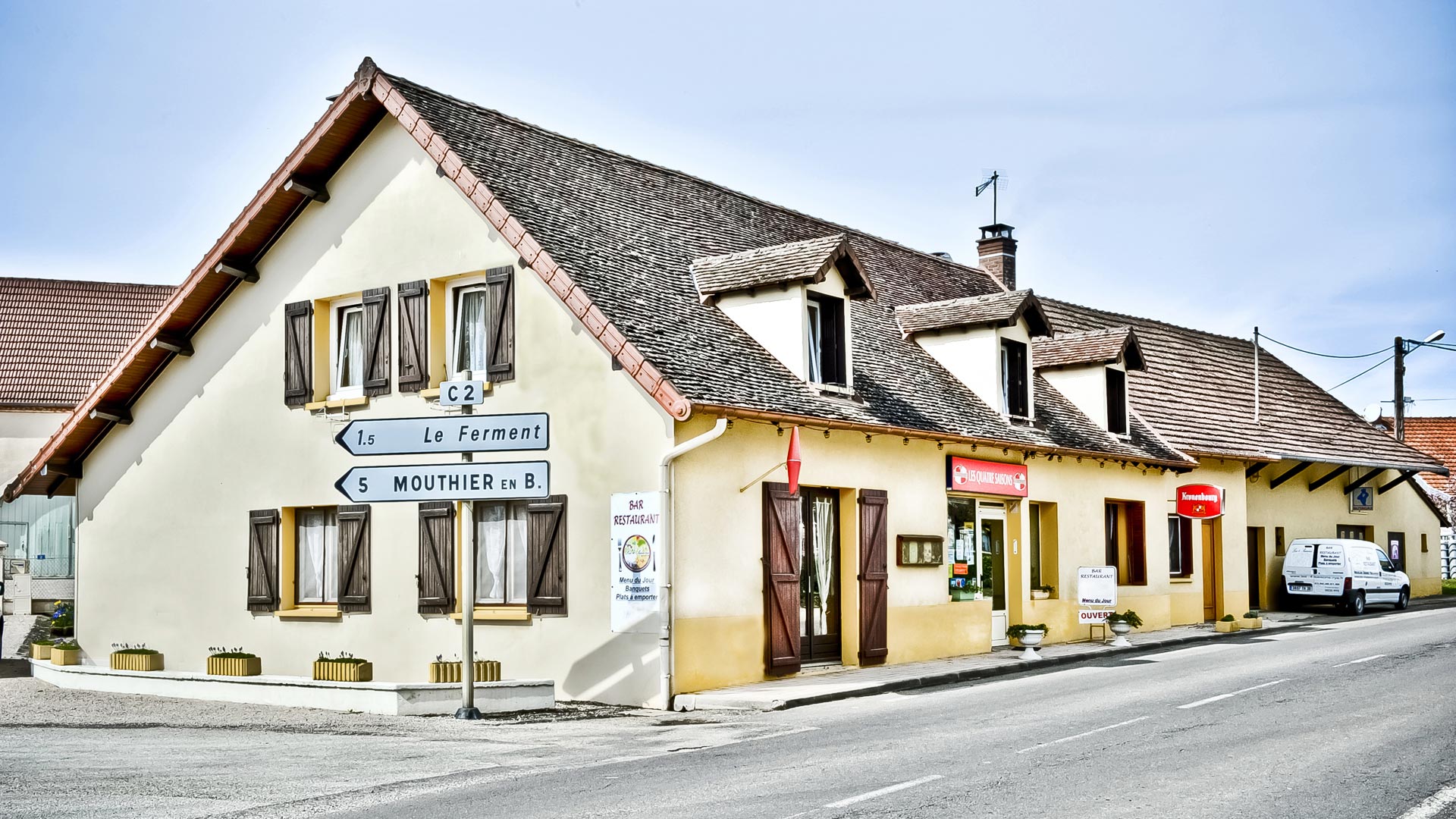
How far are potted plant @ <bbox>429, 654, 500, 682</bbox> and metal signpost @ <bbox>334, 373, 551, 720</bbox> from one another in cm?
140

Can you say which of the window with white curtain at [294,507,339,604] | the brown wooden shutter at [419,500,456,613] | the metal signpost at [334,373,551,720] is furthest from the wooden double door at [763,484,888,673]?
the window with white curtain at [294,507,339,604]

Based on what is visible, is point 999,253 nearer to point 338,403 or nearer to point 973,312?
point 973,312

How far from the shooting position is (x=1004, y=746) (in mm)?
11141

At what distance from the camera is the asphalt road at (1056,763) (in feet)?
28.1

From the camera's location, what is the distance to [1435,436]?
6078cm

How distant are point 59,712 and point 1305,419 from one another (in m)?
28.3

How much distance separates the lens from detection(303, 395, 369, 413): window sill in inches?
755

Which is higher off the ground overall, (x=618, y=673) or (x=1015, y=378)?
(x=1015, y=378)

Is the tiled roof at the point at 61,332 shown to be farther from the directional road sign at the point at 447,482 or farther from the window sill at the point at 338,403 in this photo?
the directional road sign at the point at 447,482

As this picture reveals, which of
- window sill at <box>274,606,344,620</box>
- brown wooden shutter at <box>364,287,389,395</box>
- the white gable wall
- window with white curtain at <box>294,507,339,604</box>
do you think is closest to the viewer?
the white gable wall

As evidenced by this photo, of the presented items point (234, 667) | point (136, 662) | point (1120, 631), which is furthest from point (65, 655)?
point (1120, 631)

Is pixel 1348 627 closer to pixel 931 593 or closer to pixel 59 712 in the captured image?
pixel 931 593

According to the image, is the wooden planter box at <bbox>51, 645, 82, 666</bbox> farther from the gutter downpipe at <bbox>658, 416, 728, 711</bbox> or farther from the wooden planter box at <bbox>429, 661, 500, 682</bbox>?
the gutter downpipe at <bbox>658, 416, 728, 711</bbox>

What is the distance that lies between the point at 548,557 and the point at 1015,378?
9544mm
